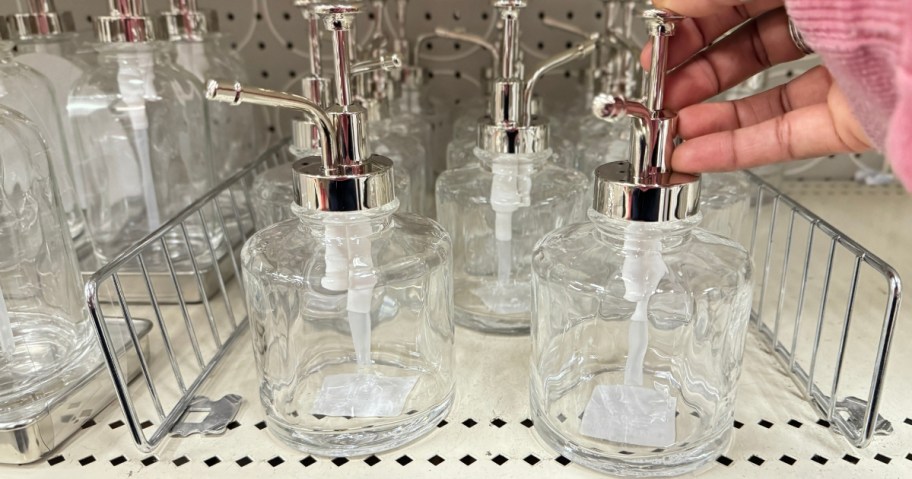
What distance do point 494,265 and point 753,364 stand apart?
9.9 inches

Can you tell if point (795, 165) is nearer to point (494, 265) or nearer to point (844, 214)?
point (844, 214)

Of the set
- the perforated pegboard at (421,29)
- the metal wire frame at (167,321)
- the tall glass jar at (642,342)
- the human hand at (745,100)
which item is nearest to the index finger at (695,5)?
the human hand at (745,100)

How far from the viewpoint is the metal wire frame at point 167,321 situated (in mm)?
415

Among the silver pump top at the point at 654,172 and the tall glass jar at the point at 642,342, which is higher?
the silver pump top at the point at 654,172

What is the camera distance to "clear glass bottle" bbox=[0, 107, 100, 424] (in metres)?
0.48

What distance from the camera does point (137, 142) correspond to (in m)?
0.68

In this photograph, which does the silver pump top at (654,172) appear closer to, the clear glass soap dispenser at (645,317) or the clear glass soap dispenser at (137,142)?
the clear glass soap dispenser at (645,317)

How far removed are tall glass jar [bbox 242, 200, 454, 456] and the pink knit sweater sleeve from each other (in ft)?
0.83

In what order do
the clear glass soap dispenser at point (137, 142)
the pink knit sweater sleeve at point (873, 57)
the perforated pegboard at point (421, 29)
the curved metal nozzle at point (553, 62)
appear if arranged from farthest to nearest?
the perforated pegboard at point (421, 29) → the clear glass soap dispenser at point (137, 142) → the curved metal nozzle at point (553, 62) → the pink knit sweater sleeve at point (873, 57)

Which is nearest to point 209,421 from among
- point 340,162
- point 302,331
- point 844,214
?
point 302,331

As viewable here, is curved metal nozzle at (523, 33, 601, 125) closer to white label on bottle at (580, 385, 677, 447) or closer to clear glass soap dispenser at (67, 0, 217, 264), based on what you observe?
white label on bottle at (580, 385, 677, 447)

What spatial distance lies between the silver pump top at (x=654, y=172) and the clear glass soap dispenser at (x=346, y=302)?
14 centimetres

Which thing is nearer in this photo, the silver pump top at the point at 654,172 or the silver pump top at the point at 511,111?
the silver pump top at the point at 654,172

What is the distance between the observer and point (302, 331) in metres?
0.51
